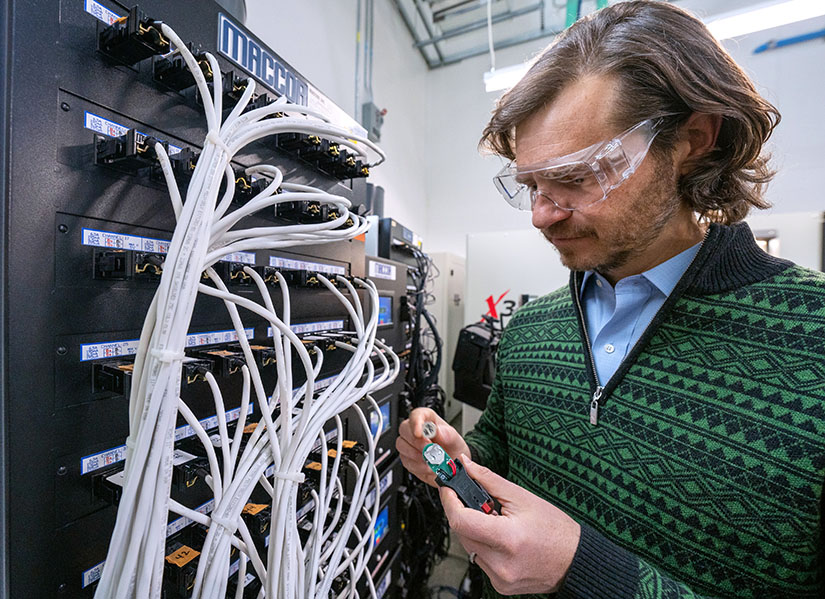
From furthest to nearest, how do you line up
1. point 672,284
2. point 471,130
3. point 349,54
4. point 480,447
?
point 471,130 < point 349,54 < point 480,447 < point 672,284

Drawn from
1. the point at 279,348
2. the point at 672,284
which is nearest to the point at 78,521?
the point at 279,348

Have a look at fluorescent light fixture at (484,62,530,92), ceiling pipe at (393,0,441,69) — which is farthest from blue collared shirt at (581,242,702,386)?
ceiling pipe at (393,0,441,69)

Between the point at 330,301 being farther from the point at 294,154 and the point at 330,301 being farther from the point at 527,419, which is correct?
the point at 527,419

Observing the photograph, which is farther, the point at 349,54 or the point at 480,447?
the point at 349,54

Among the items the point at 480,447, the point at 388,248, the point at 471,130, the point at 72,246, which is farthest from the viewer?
the point at 471,130

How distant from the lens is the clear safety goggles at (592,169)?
510mm

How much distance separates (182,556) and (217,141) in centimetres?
48

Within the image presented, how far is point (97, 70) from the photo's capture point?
0.36m

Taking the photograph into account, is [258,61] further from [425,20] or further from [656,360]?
[425,20]

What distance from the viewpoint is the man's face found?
1.73 ft

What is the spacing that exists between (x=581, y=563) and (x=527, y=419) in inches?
11.6

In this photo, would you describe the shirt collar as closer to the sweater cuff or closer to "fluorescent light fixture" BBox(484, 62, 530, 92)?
the sweater cuff

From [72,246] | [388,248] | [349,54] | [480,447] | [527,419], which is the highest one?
[349,54]

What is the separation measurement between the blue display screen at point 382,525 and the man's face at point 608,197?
89 centimetres
